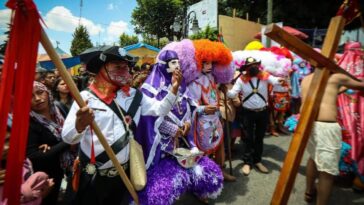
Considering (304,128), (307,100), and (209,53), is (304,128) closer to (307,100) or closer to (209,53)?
(307,100)

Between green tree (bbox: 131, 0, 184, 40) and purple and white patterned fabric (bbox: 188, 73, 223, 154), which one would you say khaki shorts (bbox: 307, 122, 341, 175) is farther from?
green tree (bbox: 131, 0, 184, 40)

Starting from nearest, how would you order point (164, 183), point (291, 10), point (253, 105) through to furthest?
1. point (164, 183)
2. point (253, 105)
3. point (291, 10)

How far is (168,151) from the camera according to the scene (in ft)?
9.61

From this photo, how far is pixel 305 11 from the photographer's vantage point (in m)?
15.5

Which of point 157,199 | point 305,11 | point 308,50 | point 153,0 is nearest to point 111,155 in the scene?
point 157,199

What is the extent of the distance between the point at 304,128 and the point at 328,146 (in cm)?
182

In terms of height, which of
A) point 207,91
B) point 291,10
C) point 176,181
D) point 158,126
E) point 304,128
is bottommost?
point 176,181

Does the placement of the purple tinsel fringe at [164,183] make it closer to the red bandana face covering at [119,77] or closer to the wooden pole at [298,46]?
the red bandana face covering at [119,77]

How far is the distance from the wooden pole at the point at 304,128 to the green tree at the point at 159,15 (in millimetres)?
37034

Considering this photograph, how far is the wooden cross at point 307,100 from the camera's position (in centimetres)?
129

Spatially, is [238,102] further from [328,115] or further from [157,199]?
[157,199]

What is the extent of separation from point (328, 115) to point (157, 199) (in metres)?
2.07

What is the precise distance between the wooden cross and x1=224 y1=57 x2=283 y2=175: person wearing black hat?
112 inches

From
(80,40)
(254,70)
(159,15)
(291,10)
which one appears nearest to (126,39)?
(80,40)
